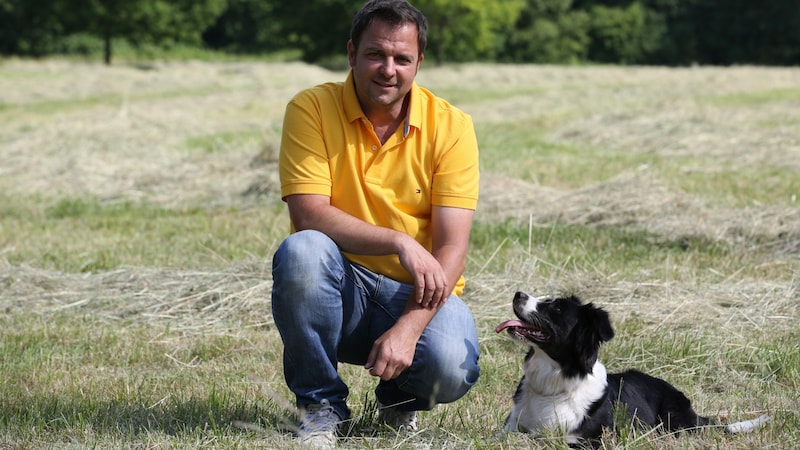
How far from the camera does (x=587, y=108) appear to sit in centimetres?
2031

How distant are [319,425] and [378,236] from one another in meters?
0.69

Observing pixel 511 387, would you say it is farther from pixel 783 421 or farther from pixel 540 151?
pixel 540 151

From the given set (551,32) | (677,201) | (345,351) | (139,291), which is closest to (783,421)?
(345,351)

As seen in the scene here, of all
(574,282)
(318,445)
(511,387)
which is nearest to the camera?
(318,445)

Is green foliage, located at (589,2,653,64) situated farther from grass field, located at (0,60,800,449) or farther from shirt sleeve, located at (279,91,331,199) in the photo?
shirt sleeve, located at (279,91,331,199)

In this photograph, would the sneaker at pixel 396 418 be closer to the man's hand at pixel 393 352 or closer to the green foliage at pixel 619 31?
the man's hand at pixel 393 352

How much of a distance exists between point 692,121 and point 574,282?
34.8ft

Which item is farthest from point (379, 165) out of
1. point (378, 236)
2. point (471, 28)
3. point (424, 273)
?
point (471, 28)

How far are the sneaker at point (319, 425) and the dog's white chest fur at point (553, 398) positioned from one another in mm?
651

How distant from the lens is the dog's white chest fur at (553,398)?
3.68 metres

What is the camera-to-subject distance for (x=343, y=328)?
3.70m

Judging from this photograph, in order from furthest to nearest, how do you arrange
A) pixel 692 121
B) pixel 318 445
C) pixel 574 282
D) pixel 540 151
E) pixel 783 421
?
pixel 692 121 → pixel 540 151 → pixel 574 282 → pixel 783 421 → pixel 318 445

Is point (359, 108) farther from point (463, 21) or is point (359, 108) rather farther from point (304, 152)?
point (463, 21)

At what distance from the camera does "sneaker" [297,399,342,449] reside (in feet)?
11.4
